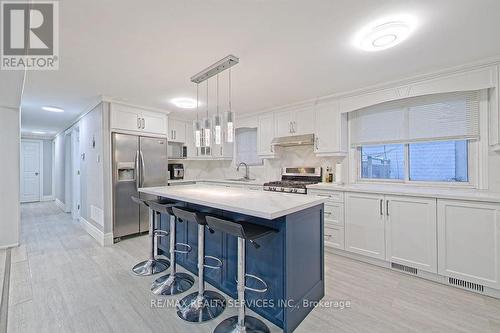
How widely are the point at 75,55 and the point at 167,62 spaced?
862 millimetres

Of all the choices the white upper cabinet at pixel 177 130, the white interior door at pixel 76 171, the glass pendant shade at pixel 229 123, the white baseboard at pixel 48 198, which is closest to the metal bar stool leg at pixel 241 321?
the glass pendant shade at pixel 229 123

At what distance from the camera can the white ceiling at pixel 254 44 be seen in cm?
161

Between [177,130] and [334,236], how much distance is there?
390 centimetres

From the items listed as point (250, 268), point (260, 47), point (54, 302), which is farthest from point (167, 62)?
point (54, 302)

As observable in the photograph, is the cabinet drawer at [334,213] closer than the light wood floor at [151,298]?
No

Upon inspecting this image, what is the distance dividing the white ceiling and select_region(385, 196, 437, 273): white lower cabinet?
5.16 feet

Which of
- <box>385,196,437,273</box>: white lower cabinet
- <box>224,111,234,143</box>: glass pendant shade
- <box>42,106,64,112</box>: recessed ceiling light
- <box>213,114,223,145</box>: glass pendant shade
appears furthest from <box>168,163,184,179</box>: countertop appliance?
<box>385,196,437,273</box>: white lower cabinet

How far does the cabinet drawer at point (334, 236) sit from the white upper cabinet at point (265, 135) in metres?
1.78

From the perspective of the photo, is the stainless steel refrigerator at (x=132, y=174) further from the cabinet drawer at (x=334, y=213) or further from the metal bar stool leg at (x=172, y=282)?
the cabinet drawer at (x=334, y=213)

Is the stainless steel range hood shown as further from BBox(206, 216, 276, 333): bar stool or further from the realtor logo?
the realtor logo

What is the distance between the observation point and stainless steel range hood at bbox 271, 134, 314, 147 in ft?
12.7

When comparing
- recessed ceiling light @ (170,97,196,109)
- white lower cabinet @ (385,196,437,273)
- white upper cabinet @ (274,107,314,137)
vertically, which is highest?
recessed ceiling light @ (170,97,196,109)

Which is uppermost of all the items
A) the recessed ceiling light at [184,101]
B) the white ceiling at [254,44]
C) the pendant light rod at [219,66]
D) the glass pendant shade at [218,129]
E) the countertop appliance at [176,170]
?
the white ceiling at [254,44]

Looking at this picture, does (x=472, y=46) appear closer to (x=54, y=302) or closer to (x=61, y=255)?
(x=54, y=302)
